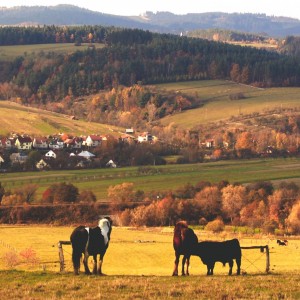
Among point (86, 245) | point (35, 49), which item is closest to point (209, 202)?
point (86, 245)

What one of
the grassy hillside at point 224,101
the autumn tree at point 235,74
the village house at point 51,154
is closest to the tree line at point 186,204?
the village house at point 51,154

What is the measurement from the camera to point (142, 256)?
98.4ft

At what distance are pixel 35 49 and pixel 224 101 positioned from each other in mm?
62544

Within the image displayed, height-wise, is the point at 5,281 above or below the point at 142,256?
above

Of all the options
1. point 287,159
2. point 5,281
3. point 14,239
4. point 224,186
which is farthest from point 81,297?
point 287,159

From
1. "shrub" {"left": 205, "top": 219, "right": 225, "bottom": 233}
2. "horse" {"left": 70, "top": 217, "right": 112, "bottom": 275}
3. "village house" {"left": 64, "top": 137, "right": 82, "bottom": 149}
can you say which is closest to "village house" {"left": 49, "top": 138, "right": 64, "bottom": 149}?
"village house" {"left": 64, "top": 137, "right": 82, "bottom": 149}

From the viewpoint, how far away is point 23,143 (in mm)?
80562

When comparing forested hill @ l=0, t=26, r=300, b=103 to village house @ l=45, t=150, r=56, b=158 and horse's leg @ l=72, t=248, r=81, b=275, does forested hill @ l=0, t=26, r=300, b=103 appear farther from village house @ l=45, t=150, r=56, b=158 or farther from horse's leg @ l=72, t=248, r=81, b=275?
horse's leg @ l=72, t=248, r=81, b=275

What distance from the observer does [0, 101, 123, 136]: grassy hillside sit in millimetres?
93938

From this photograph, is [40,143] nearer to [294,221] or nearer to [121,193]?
[121,193]

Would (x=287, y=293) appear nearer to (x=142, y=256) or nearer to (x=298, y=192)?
(x=142, y=256)

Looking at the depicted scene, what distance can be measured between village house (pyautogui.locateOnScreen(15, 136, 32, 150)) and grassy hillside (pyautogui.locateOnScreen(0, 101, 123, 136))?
735 cm

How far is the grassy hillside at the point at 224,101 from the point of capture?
333 feet

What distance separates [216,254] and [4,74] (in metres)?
128
